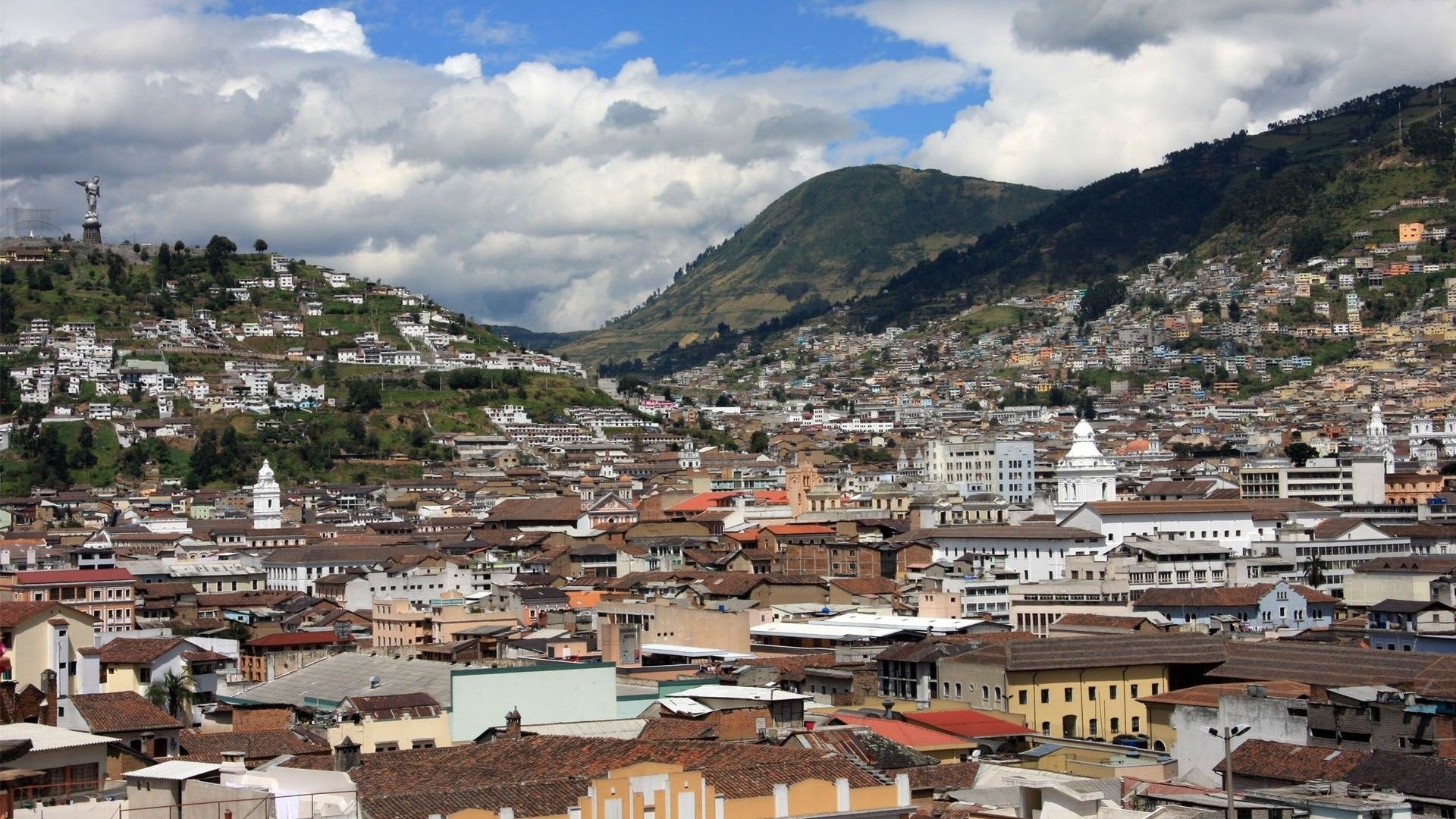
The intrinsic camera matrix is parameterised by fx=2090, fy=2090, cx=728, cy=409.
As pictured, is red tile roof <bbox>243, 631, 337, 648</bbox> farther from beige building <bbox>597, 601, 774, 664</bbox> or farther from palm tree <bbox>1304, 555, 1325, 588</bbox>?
palm tree <bbox>1304, 555, 1325, 588</bbox>

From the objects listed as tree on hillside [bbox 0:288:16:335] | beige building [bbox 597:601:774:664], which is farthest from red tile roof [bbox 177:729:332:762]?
tree on hillside [bbox 0:288:16:335]

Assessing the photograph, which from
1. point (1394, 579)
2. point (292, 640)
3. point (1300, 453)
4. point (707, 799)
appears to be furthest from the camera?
point (1300, 453)

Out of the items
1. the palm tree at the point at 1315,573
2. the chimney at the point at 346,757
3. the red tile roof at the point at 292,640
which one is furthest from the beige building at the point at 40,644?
the palm tree at the point at 1315,573

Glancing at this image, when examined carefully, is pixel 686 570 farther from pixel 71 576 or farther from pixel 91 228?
pixel 91 228

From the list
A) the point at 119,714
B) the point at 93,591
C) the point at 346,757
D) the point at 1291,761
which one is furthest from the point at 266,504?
the point at 1291,761

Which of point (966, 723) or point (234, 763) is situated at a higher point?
point (234, 763)

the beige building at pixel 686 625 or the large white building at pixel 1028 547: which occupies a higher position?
the large white building at pixel 1028 547

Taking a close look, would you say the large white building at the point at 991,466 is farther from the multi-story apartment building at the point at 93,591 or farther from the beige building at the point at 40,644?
the beige building at the point at 40,644

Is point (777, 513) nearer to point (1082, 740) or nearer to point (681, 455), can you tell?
point (681, 455)
